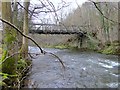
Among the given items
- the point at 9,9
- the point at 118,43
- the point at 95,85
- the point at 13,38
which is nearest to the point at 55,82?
the point at 95,85

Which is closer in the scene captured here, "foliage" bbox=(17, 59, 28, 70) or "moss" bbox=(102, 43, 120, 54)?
"foliage" bbox=(17, 59, 28, 70)

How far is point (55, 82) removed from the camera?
8.39 metres

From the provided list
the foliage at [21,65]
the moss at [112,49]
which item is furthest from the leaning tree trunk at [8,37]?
the moss at [112,49]

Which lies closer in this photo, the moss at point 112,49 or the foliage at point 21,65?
the foliage at point 21,65

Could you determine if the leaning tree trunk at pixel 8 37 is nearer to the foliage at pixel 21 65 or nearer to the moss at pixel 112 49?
the foliage at pixel 21 65

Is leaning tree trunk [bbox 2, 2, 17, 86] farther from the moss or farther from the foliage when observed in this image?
the moss

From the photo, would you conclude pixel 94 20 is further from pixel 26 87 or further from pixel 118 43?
pixel 26 87

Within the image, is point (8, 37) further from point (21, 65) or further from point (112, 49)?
point (112, 49)

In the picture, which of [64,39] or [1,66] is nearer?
[1,66]

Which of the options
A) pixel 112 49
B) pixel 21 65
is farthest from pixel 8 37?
pixel 112 49

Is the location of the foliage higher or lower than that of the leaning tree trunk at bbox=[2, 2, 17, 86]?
lower

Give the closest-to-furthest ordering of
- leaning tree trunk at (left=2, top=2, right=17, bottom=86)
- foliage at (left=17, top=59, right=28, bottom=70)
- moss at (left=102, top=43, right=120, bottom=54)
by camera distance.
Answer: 1. leaning tree trunk at (left=2, top=2, right=17, bottom=86)
2. foliage at (left=17, top=59, right=28, bottom=70)
3. moss at (left=102, top=43, right=120, bottom=54)

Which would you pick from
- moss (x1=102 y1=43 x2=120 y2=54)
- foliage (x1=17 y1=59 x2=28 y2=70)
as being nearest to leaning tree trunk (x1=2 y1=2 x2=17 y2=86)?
foliage (x1=17 y1=59 x2=28 y2=70)

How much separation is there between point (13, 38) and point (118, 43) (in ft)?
56.4
